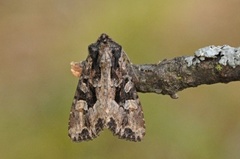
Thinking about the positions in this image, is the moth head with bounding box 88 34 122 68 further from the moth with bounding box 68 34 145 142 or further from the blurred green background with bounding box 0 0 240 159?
the blurred green background with bounding box 0 0 240 159

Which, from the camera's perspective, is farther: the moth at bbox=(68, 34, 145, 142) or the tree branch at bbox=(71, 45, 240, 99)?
the moth at bbox=(68, 34, 145, 142)

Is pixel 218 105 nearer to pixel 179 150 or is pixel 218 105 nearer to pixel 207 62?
pixel 179 150

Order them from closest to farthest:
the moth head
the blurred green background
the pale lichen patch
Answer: the pale lichen patch < the moth head < the blurred green background

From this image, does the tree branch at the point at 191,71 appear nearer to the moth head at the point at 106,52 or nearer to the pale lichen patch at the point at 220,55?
the pale lichen patch at the point at 220,55

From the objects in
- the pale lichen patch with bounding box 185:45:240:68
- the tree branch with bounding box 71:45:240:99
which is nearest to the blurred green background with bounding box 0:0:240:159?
the tree branch with bounding box 71:45:240:99

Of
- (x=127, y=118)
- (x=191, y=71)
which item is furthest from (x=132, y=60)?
(x=191, y=71)

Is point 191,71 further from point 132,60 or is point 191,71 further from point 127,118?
point 132,60
